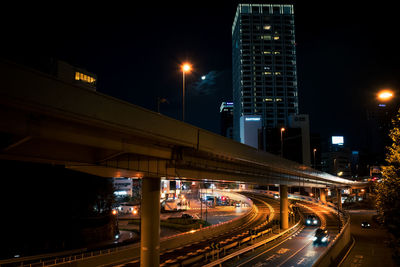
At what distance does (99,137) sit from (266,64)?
175991mm

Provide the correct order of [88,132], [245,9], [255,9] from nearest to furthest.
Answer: [88,132], [245,9], [255,9]

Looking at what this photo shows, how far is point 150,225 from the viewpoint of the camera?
18.8 metres

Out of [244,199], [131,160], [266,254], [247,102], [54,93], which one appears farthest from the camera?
[247,102]

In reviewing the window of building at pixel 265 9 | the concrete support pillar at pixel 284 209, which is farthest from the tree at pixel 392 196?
the window of building at pixel 265 9

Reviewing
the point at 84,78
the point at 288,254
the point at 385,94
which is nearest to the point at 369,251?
the point at 288,254

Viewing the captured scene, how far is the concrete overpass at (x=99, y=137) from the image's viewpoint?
9008 mm

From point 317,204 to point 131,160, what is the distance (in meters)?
80.8

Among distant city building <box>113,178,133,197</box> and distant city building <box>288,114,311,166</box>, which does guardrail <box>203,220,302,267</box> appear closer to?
distant city building <box>113,178,133,197</box>

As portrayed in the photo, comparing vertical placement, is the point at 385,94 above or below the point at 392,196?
above

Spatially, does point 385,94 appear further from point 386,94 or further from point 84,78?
point 84,78

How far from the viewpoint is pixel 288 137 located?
470 ft

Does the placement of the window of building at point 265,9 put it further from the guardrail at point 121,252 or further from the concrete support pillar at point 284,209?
the guardrail at point 121,252

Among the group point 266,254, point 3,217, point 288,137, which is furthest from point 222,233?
point 288,137

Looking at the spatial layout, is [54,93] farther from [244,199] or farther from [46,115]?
[244,199]
